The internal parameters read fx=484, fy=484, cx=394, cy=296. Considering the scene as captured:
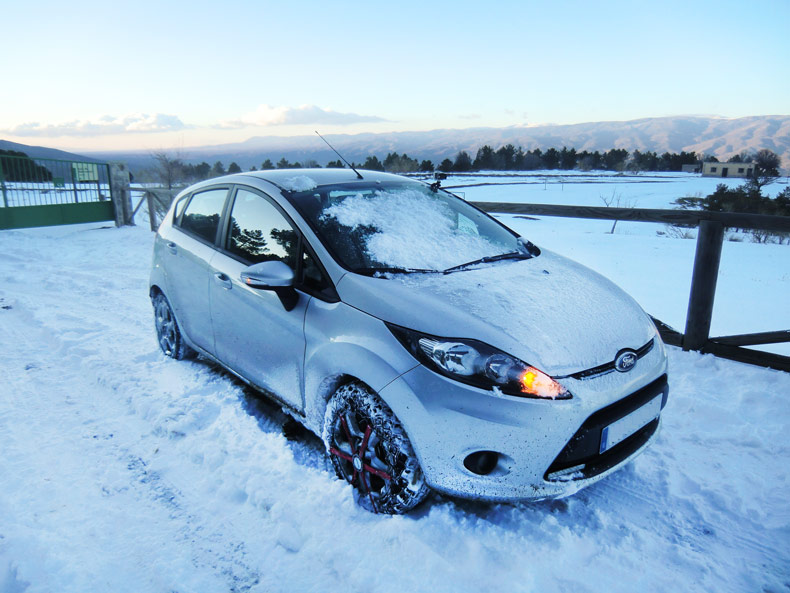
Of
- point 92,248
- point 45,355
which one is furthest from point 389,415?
point 92,248

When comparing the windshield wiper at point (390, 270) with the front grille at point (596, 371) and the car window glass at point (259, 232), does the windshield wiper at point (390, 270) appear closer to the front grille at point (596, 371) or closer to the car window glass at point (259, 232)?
the car window glass at point (259, 232)

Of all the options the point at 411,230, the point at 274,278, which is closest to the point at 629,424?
the point at 411,230

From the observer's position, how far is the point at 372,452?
89.0 inches

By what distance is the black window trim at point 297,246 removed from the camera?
7.90 ft

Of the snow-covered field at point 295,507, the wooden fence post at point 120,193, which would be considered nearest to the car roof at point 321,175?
the snow-covered field at point 295,507

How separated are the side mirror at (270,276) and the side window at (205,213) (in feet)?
3.44

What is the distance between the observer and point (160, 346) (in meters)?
4.31

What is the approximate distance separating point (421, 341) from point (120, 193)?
14.2 metres

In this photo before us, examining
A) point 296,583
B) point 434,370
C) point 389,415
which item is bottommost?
point 296,583

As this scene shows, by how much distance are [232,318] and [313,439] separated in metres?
0.91

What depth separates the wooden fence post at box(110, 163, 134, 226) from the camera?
44.4ft

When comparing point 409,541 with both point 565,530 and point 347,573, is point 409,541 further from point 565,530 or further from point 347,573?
point 565,530

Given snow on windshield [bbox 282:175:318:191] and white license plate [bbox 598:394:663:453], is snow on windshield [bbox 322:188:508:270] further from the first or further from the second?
white license plate [bbox 598:394:663:453]

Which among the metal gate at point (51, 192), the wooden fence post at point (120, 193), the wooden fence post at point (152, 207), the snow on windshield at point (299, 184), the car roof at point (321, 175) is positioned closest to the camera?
the snow on windshield at point (299, 184)
